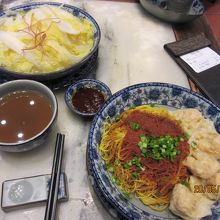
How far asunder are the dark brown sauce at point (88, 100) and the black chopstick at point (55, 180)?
8.3 inches

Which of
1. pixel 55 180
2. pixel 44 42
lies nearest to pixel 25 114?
pixel 55 180

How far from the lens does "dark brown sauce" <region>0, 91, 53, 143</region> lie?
1.24m

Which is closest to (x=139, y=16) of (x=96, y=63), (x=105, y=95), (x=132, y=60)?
(x=132, y=60)

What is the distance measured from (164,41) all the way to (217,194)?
1.25 metres

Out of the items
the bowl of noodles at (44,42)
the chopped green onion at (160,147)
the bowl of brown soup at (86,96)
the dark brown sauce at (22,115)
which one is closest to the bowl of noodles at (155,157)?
the chopped green onion at (160,147)

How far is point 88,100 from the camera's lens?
4.99 feet

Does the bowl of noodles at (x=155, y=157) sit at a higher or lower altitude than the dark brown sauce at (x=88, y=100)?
higher

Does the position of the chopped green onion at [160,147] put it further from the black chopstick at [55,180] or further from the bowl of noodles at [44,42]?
the bowl of noodles at [44,42]

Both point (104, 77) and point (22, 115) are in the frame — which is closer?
point (22, 115)

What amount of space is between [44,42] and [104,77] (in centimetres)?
42

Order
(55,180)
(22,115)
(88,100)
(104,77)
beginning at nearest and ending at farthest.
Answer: (55,180) → (22,115) → (88,100) → (104,77)

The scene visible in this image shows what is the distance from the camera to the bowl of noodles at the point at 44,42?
59.9 inches

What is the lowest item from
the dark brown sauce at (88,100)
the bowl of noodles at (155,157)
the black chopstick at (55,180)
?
the black chopstick at (55,180)

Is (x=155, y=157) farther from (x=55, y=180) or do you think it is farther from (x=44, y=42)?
(x=44, y=42)
